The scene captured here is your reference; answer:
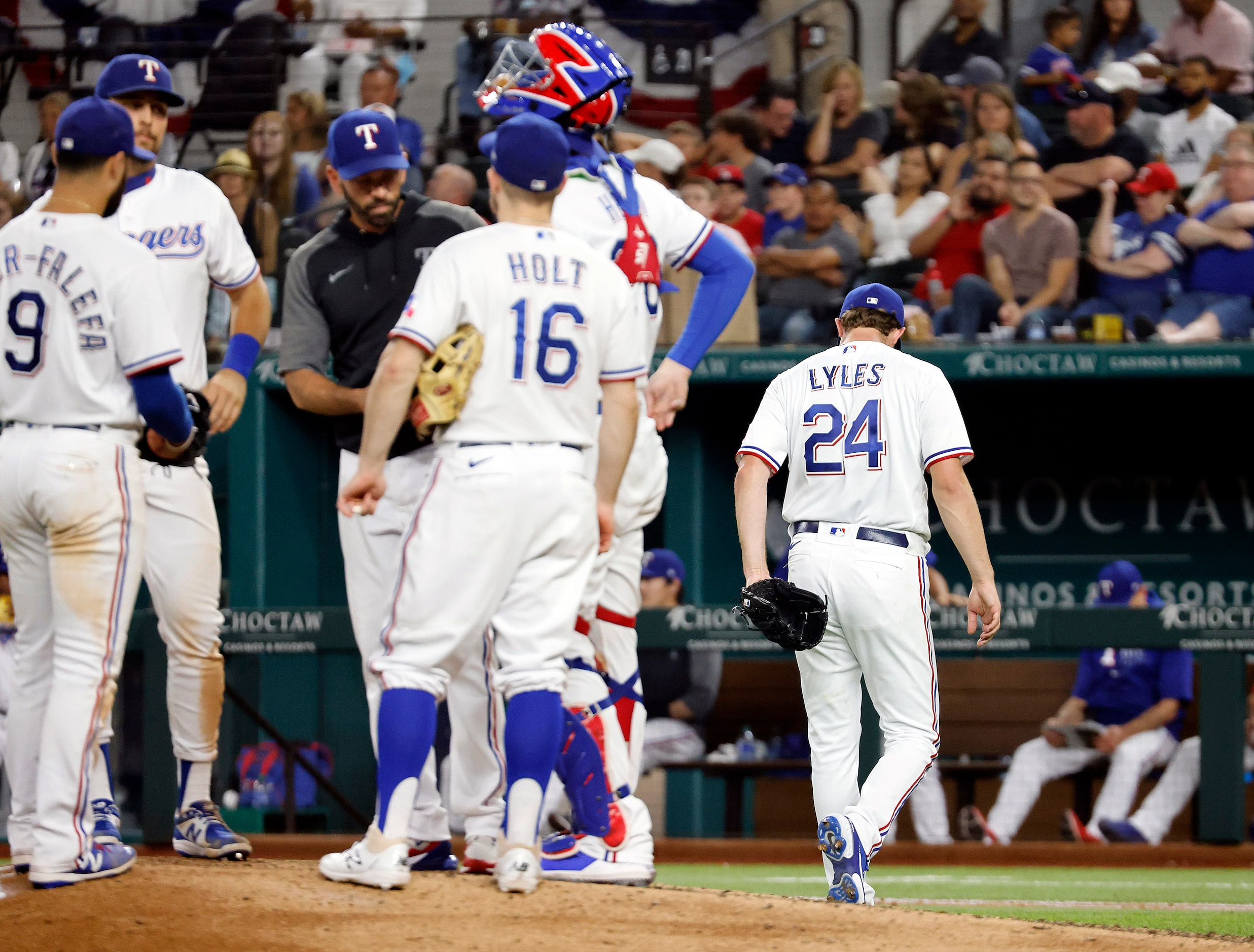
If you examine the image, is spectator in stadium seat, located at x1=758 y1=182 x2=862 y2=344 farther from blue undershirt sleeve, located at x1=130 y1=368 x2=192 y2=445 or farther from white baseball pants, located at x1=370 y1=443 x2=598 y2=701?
blue undershirt sleeve, located at x1=130 y1=368 x2=192 y2=445

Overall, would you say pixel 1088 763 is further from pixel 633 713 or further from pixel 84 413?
pixel 84 413

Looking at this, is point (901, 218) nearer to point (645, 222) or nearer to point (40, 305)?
point (645, 222)

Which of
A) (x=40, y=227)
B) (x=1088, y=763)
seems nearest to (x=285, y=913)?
(x=40, y=227)

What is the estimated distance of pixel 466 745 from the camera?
4.11 m

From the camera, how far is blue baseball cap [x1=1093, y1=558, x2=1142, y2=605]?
9484mm

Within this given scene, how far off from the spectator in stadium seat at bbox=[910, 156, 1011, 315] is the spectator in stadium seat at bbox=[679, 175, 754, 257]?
122cm

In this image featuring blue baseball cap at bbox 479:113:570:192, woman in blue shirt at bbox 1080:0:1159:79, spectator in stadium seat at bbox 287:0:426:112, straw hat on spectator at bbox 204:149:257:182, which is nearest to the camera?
blue baseball cap at bbox 479:113:570:192

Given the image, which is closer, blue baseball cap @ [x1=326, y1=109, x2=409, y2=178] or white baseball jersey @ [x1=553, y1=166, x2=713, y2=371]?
blue baseball cap @ [x1=326, y1=109, x2=409, y2=178]

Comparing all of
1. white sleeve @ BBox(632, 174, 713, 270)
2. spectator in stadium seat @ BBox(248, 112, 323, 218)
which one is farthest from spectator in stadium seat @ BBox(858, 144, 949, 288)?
white sleeve @ BBox(632, 174, 713, 270)

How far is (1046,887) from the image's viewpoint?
6680mm

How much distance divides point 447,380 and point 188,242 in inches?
49.6

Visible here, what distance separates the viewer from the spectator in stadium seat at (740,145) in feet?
37.6

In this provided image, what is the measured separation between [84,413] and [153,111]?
125 centimetres

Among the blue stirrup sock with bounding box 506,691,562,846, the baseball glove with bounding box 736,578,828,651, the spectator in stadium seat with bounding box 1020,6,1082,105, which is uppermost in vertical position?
the spectator in stadium seat with bounding box 1020,6,1082,105
